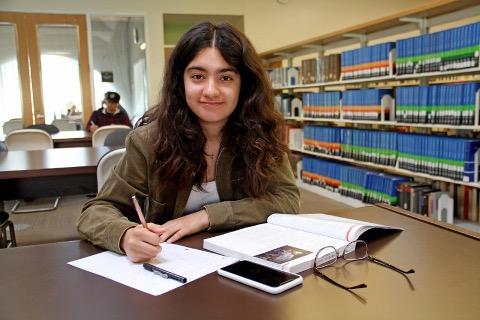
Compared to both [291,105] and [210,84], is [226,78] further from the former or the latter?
[291,105]

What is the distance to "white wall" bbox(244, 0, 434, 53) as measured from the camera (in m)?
7.73

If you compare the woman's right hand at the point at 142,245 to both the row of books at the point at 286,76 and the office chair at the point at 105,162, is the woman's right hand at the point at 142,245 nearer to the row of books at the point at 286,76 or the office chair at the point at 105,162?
the office chair at the point at 105,162

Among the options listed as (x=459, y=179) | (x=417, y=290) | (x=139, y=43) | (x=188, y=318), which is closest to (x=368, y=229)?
(x=417, y=290)

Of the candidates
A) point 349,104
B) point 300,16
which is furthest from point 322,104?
point 300,16

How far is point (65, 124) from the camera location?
24.5ft

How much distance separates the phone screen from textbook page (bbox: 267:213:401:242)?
0.25 meters

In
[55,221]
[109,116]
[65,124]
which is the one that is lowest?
[55,221]

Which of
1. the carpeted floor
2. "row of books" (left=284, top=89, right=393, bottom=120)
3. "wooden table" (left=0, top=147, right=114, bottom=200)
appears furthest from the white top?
"row of books" (left=284, top=89, right=393, bottom=120)

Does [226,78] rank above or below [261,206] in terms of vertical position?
above

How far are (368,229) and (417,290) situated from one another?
30 centimetres

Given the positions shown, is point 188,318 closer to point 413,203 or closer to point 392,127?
point 413,203

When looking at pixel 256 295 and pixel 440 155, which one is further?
pixel 440 155

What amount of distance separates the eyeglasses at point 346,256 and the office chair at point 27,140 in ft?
12.3

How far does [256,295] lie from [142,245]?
0.29 metres
